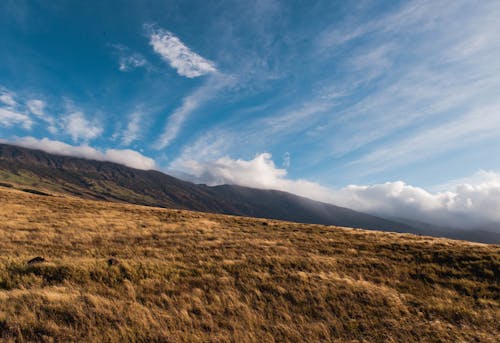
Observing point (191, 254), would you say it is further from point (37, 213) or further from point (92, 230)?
point (37, 213)

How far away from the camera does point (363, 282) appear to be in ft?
34.7

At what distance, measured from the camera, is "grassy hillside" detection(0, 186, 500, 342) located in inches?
265

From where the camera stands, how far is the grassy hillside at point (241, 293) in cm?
673

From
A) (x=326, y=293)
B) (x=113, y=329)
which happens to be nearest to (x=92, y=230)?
(x=113, y=329)

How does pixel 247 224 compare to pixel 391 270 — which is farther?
pixel 247 224

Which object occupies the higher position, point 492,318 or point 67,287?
point 492,318

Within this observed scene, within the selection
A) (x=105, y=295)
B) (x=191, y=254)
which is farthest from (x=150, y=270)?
(x=191, y=254)

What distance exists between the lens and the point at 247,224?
2867 cm

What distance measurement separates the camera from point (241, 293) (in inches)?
358

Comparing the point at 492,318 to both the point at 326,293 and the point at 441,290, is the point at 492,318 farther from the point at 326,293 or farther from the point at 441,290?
the point at 326,293

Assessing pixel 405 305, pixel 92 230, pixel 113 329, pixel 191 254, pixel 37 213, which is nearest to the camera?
pixel 113 329

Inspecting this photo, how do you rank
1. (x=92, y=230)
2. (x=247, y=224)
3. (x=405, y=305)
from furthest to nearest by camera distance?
(x=247, y=224)
(x=92, y=230)
(x=405, y=305)

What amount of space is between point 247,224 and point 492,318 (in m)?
22.2

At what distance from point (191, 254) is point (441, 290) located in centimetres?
1208
